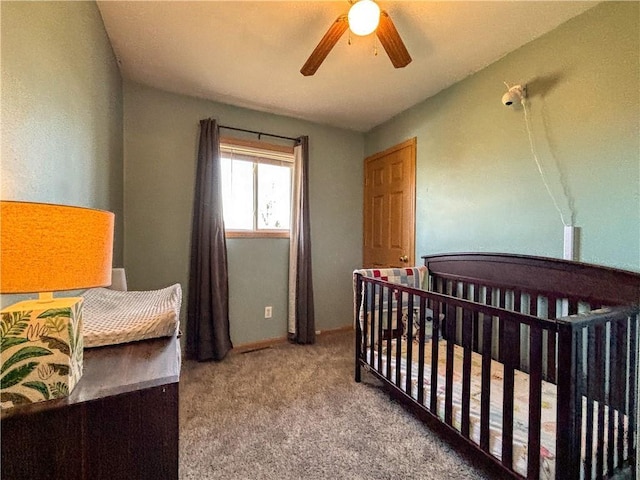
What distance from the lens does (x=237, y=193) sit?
2732 mm

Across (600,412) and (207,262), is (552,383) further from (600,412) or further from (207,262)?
(207,262)

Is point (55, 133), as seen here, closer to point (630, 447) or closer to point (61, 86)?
point (61, 86)

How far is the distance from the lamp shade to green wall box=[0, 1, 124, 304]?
33 cm

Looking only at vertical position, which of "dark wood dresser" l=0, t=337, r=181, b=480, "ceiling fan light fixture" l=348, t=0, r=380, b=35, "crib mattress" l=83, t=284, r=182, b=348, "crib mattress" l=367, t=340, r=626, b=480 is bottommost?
"crib mattress" l=367, t=340, r=626, b=480

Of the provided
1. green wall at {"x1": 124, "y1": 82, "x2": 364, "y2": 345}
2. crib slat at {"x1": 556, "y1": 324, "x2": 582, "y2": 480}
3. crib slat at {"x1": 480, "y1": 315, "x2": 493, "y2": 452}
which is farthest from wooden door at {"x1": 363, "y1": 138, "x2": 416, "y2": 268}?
crib slat at {"x1": 556, "y1": 324, "x2": 582, "y2": 480}

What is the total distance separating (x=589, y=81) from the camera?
58.9 inches

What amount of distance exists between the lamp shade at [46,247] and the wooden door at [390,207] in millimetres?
2418

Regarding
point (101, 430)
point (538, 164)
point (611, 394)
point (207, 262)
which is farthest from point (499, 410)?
point (207, 262)

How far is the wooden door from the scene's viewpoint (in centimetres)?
266

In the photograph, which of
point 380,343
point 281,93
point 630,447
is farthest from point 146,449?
point 281,93

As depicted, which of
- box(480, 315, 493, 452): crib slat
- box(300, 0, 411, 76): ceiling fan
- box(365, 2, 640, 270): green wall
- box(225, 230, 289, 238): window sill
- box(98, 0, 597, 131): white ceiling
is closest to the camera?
box(480, 315, 493, 452): crib slat

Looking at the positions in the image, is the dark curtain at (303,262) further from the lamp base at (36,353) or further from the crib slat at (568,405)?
the lamp base at (36,353)

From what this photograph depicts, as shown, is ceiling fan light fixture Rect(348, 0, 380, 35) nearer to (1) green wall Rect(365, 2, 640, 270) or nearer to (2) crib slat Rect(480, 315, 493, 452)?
(1) green wall Rect(365, 2, 640, 270)

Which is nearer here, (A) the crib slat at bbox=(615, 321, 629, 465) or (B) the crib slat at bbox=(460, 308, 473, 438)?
(A) the crib slat at bbox=(615, 321, 629, 465)
